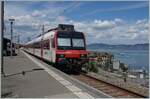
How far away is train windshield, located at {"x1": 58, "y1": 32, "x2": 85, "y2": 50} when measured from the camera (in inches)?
905

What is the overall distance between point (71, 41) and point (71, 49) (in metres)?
0.71

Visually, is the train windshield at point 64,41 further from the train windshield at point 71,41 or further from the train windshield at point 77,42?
the train windshield at point 77,42

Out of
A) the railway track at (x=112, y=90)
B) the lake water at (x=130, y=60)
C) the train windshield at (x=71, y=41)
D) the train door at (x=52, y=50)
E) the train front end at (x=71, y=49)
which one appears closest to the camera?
the railway track at (x=112, y=90)

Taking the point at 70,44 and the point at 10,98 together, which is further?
the point at 70,44

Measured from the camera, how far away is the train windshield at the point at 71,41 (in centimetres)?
2298

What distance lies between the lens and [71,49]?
22.8 m

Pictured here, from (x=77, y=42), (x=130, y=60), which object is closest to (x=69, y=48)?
(x=77, y=42)

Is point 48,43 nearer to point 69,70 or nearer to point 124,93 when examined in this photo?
point 69,70

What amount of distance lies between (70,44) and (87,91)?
10.4 meters

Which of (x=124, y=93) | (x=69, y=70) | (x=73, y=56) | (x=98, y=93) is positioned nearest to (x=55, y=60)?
(x=73, y=56)

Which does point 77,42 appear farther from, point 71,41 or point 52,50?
point 52,50

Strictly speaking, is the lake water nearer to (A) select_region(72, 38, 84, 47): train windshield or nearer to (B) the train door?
(A) select_region(72, 38, 84, 47): train windshield

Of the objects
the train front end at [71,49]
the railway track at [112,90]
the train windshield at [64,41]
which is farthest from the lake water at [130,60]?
the railway track at [112,90]

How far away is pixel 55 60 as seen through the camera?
22.5 metres
